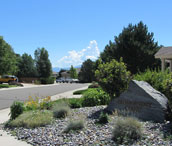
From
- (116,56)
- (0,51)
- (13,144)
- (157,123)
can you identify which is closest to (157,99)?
(157,123)

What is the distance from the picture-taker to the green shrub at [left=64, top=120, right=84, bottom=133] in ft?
18.7

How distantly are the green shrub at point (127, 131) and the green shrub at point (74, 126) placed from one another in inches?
44.7

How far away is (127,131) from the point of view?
4.88 metres

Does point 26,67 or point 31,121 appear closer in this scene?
point 31,121

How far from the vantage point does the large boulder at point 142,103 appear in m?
6.58

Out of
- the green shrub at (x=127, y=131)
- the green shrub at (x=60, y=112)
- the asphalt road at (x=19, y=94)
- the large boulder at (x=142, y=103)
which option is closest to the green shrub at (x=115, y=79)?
the large boulder at (x=142, y=103)

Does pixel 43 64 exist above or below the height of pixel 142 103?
above

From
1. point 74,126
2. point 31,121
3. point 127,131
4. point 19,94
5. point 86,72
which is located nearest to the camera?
point 127,131

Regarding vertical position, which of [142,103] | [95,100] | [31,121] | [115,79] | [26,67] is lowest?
[31,121]

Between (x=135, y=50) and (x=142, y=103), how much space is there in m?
20.1

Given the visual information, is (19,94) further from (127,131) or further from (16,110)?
(127,131)

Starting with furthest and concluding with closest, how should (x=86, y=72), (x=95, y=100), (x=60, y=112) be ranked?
(x=86, y=72) < (x=95, y=100) < (x=60, y=112)

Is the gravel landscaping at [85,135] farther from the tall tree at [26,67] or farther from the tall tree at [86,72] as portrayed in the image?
the tall tree at [86,72]

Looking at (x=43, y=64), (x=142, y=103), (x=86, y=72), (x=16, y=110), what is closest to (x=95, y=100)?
(x=142, y=103)
